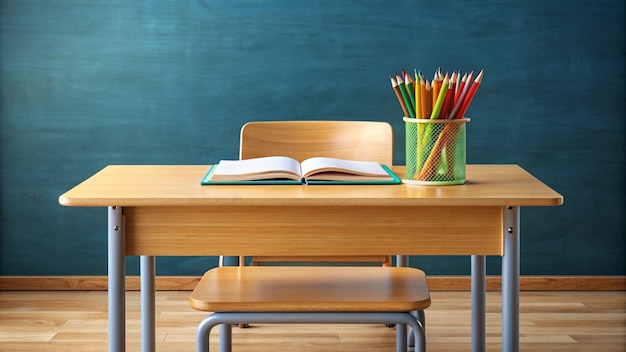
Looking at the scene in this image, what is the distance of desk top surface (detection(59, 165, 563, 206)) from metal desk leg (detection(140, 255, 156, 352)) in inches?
10.4

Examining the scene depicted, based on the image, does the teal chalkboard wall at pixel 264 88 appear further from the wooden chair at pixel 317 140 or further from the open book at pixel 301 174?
the open book at pixel 301 174

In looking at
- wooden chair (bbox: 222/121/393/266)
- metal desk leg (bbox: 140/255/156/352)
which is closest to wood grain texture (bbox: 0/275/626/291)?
wooden chair (bbox: 222/121/393/266)

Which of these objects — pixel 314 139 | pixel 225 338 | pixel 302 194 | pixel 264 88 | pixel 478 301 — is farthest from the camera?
pixel 264 88

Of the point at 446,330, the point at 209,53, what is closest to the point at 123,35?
the point at 209,53

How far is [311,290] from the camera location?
192 cm

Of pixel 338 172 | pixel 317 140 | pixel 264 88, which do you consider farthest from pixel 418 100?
pixel 264 88

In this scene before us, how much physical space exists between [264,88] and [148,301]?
144 cm

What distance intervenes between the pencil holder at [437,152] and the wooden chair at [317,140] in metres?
0.56

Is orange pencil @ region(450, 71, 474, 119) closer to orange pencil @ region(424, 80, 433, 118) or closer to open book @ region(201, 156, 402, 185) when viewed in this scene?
orange pencil @ region(424, 80, 433, 118)

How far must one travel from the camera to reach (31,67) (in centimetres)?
346

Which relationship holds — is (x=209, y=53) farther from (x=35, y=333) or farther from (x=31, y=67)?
(x=35, y=333)

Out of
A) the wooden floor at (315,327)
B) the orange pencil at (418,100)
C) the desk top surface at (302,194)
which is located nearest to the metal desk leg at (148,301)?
the desk top surface at (302,194)

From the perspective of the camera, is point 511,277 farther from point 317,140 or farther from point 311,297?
point 317,140

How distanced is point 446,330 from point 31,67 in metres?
1.82
